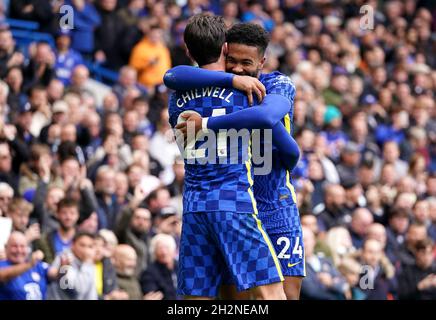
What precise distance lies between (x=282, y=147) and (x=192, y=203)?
0.72 m

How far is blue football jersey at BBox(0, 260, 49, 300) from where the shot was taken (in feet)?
32.4

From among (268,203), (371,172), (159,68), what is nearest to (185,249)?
(268,203)

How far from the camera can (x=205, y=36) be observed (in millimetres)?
6805

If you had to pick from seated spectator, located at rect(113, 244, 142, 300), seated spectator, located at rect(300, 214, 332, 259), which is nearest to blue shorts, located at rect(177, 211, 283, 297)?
seated spectator, located at rect(113, 244, 142, 300)

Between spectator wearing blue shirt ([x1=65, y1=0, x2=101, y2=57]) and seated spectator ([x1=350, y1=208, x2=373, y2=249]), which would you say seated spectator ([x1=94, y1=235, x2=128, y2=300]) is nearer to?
seated spectator ([x1=350, y1=208, x2=373, y2=249])

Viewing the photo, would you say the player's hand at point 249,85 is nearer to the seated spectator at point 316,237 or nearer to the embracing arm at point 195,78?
the embracing arm at point 195,78

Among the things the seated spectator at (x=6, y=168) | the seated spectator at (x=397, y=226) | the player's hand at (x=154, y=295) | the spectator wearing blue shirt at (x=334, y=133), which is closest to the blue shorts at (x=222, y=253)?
the player's hand at (x=154, y=295)

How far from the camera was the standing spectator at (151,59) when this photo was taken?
650 inches

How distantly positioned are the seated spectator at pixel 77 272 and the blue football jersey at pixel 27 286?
3.7 inches

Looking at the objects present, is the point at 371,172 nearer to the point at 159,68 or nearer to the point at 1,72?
the point at 159,68

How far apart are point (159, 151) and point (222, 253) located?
25.0 feet

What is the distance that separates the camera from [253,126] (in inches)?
265

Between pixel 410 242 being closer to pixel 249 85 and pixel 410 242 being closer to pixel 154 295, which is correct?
pixel 154 295

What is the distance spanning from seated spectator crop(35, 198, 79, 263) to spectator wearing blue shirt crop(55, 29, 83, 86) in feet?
14.3
